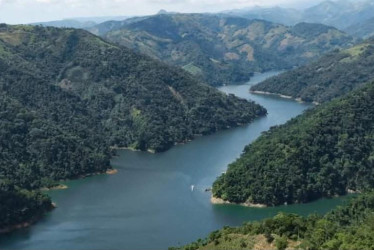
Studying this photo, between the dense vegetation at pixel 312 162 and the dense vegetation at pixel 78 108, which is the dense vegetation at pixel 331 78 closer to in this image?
the dense vegetation at pixel 78 108

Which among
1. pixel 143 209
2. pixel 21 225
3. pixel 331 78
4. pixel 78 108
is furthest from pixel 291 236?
pixel 331 78

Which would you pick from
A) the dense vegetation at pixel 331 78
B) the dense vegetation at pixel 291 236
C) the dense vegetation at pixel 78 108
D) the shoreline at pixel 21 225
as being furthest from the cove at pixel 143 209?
the dense vegetation at pixel 331 78

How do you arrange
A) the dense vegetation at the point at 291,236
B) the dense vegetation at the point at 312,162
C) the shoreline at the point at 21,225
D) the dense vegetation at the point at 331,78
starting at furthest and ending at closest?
the dense vegetation at the point at 331,78, the dense vegetation at the point at 312,162, the shoreline at the point at 21,225, the dense vegetation at the point at 291,236

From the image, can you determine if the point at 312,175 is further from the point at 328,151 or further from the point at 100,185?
the point at 100,185

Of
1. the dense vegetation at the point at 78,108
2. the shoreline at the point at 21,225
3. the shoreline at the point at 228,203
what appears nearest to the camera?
the shoreline at the point at 21,225

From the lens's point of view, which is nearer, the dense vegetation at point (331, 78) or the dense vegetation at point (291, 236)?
the dense vegetation at point (291, 236)

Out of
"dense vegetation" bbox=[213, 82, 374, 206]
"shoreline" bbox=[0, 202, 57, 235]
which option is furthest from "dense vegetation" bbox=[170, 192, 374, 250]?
"shoreline" bbox=[0, 202, 57, 235]

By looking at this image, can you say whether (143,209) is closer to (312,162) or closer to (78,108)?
(312,162)
